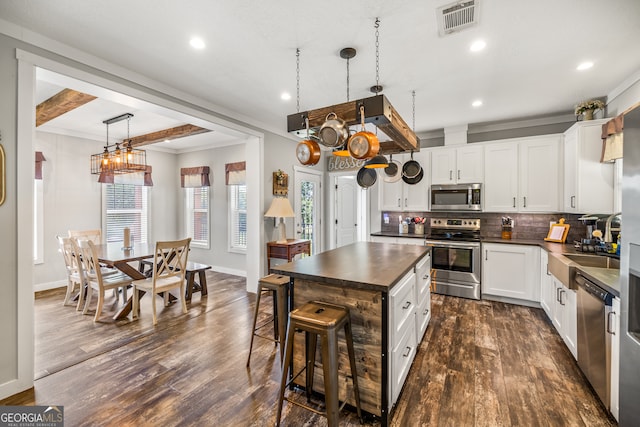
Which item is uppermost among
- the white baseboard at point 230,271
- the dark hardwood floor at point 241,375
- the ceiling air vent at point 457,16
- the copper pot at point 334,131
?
the ceiling air vent at point 457,16

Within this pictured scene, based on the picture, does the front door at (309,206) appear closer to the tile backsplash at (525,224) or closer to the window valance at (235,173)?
the window valance at (235,173)

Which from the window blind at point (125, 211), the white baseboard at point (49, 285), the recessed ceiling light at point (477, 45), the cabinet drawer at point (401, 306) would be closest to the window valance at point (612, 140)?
the recessed ceiling light at point (477, 45)

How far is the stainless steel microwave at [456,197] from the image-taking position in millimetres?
4426

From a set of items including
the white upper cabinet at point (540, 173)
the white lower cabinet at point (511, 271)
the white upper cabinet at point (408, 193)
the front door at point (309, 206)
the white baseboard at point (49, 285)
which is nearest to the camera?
the white lower cabinet at point (511, 271)

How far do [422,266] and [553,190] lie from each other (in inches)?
104

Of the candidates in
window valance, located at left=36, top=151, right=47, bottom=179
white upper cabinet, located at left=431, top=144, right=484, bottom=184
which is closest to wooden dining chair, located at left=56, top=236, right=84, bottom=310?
window valance, located at left=36, top=151, right=47, bottom=179

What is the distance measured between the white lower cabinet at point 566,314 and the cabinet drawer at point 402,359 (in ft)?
4.50

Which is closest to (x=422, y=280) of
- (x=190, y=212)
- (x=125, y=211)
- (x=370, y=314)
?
(x=370, y=314)

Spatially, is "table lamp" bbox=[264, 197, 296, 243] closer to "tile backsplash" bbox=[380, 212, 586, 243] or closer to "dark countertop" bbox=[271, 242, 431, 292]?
"dark countertop" bbox=[271, 242, 431, 292]

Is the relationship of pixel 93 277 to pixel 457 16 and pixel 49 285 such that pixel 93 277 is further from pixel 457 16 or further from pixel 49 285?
pixel 457 16

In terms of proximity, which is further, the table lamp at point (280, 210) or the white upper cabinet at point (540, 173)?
the table lamp at point (280, 210)

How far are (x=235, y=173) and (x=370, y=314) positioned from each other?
448 centimetres

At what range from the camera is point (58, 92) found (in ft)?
10.9

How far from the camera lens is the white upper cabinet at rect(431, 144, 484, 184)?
4441mm
